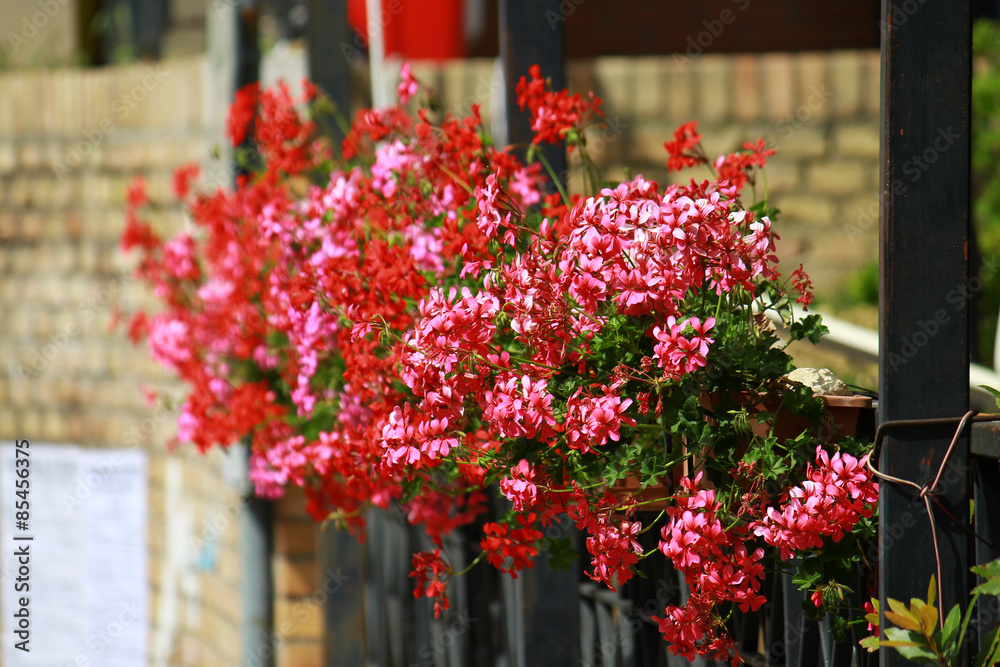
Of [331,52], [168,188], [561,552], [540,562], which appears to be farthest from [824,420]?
[168,188]

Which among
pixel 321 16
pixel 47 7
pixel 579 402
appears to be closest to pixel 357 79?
pixel 321 16

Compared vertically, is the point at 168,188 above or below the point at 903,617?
above

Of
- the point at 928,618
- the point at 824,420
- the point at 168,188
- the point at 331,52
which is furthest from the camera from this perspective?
the point at 168,188

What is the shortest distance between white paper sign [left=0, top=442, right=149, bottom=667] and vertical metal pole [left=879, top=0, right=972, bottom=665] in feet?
12.9

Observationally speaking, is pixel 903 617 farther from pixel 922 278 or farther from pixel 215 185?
pixel 215 185

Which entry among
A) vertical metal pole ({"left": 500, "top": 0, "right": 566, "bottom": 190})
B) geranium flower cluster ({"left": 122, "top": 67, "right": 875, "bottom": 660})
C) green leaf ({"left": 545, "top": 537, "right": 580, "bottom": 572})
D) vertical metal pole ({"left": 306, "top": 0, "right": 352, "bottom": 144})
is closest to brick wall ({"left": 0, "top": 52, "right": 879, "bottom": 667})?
vertical metal pole ({"left": 306, "top": 0, "right": 352, "bottom": 144})

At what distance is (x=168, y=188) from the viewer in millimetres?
4297

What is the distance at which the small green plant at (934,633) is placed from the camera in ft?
4.01

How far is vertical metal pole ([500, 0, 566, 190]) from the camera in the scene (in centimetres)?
218

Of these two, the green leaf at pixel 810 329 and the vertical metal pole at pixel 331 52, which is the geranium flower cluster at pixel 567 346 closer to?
the green leaf at pixel 810 329

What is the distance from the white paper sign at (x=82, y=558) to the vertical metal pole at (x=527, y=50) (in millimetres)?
3115

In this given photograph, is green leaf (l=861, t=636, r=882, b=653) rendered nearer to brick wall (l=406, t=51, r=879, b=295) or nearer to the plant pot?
the plant pot

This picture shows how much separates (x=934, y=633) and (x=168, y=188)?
12.0ft

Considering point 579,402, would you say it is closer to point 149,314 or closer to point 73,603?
point 149,314
